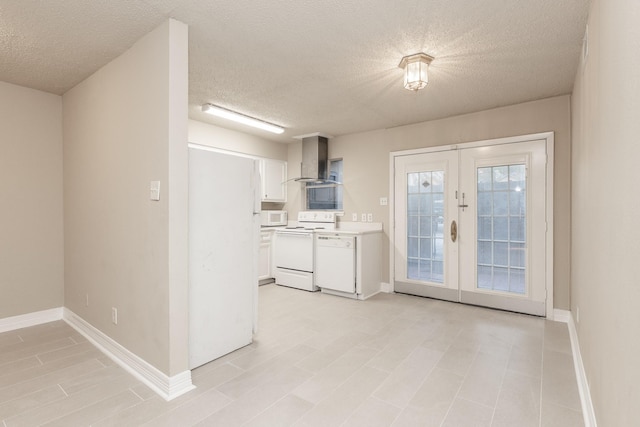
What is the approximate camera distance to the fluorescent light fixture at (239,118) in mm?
3861

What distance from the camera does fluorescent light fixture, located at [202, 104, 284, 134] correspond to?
152 inches

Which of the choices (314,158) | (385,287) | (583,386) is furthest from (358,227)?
(583,386)

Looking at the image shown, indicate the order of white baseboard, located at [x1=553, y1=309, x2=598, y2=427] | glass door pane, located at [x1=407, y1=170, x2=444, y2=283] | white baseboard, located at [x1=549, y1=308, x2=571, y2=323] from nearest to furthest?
white baseboard, located at [x1=553, y1=309, x2=598, y2=427] < white baseboard, located at [x1=549, y1=308, x2=571, y2=323] < glass door pane, located at [x1=407, y1=170, x2=444, y2=283]

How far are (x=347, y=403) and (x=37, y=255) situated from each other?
3.54m

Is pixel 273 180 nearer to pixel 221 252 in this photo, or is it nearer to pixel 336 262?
pixel 336 262

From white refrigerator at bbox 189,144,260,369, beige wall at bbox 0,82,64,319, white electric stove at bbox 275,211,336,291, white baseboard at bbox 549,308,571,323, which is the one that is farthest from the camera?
white electric stove at bbox 275,211,336,291

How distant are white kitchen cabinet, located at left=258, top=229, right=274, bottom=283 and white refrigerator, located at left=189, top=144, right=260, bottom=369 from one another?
2.19 meters

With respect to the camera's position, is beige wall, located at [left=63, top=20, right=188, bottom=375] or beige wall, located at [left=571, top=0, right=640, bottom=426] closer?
beige wall, located at [left=571, top=0, right=640, bottom=426]

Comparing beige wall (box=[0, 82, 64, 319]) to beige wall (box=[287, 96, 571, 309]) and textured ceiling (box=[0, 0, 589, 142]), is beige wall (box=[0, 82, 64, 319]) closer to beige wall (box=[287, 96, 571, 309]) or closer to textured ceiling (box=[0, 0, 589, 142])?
textured ceiling (box=[0, 0, 589, 142])

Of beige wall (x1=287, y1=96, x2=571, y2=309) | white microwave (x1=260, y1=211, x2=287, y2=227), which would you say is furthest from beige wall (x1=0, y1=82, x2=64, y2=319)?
beige wall (x1=287, y1=96, x2=571, y2=309)

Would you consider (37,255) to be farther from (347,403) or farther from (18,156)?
(347,403)

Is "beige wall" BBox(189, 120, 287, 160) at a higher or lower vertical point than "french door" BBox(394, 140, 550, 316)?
higher

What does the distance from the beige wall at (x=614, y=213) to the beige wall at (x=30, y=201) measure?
462cm

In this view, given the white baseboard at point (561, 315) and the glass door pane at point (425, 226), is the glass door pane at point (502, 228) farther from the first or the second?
the glass door pane at point (425, 226)
